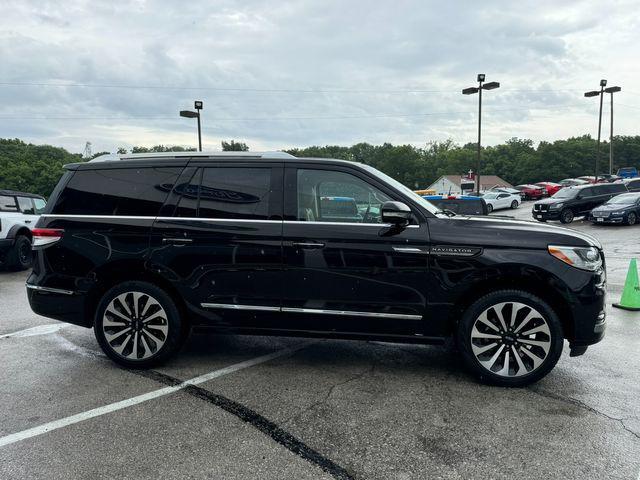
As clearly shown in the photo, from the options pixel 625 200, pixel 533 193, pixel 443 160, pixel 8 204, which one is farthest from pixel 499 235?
pixel 443 160

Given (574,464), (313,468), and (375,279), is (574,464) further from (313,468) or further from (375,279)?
(375,279)

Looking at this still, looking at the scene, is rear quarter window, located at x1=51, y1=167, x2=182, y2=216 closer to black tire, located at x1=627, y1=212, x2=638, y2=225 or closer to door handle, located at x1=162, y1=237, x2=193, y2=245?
door handle, located at x1=162, y1=237, x2=193, y2=245

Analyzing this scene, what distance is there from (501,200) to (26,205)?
3065cm

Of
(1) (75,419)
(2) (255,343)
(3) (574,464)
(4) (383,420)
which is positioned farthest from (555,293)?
(1) (75,419)

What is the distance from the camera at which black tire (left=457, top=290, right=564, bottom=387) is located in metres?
3.74

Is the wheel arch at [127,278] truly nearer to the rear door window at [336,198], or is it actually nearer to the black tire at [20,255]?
the rear door window at [336,198]

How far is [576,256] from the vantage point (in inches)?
147

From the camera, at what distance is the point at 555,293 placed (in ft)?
12.4

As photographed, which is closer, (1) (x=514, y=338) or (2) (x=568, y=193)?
(1) (x=514, y=338)

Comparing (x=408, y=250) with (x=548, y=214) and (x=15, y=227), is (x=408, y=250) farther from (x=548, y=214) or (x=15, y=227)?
(x=548, y=214)

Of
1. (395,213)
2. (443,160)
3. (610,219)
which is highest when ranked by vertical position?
(443,160)

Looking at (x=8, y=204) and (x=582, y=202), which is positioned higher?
(x=582, y=202)

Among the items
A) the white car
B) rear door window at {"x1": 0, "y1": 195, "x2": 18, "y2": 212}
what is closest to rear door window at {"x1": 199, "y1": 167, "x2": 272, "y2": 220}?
rear door window at {"x1": 0, "y1": 195, "x2": 18, "y2": 212}

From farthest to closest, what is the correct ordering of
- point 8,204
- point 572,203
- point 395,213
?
point 572,203
point 8,204
point 395,213
